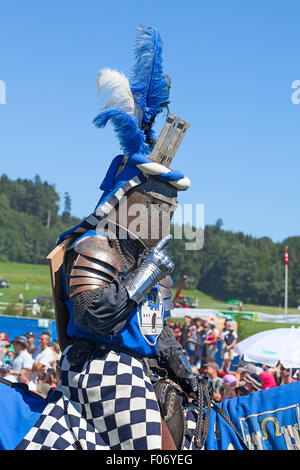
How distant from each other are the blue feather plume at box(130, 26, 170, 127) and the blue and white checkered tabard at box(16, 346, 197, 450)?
77.4 inches

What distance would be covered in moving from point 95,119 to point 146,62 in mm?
622

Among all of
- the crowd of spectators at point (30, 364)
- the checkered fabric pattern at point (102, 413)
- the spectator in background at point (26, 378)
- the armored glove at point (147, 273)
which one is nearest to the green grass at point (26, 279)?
the crowd of spectators at point (30, 364)

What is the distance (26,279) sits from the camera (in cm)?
5453

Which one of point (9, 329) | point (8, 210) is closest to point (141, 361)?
point (9, 329)

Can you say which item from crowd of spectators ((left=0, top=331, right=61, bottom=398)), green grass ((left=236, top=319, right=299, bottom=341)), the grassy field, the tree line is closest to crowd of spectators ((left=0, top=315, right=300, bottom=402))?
crowd of spectators ((left=0, top=331, right=61, bottom=398))

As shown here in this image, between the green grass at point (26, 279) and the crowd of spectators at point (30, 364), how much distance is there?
26.1 meters

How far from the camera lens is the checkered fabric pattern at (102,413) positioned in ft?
12.2

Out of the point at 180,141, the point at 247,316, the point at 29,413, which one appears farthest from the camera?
the point at 247,316

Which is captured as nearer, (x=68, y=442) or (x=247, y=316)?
(x=68, y=442)

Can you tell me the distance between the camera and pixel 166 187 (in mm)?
4262

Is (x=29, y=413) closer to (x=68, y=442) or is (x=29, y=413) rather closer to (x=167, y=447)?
(x=68, y=442)

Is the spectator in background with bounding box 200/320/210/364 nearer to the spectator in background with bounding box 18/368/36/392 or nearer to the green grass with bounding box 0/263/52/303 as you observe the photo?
the spectator in background with bounding box 18/368/36/392

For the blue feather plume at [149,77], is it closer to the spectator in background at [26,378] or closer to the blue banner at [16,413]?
the blue banner at [16,413]

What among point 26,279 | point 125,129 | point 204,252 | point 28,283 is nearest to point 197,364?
point 125,129
